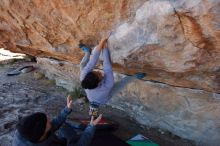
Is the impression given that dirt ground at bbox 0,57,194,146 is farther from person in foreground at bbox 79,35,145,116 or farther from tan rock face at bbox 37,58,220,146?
person in foreground at bbox 79,35,145,116

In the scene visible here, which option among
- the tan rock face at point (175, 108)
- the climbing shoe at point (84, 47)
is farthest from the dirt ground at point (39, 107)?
the climbing shoe at point (84, 47)

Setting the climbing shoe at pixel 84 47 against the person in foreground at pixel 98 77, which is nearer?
the person in foreground at pixel 98 77

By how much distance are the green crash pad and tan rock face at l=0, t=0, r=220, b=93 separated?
2.42ft

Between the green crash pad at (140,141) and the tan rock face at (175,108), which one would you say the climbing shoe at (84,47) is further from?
the green crash pad at (140,141)

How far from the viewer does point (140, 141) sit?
175 inches

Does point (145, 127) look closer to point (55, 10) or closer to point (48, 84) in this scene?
point (55, 10)

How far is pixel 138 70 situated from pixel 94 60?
0.68 m

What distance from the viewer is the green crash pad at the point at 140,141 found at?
14.3 feet

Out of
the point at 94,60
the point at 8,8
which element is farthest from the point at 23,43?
the point at 94,60

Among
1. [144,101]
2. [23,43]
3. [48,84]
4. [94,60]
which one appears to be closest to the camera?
[94,60]

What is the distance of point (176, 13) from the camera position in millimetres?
3203

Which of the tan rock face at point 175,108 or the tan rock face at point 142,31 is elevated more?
the tan rock face at point 142,31

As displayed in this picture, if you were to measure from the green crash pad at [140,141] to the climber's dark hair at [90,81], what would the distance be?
97 cm

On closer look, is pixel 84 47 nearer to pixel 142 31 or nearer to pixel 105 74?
pixel 105 74
